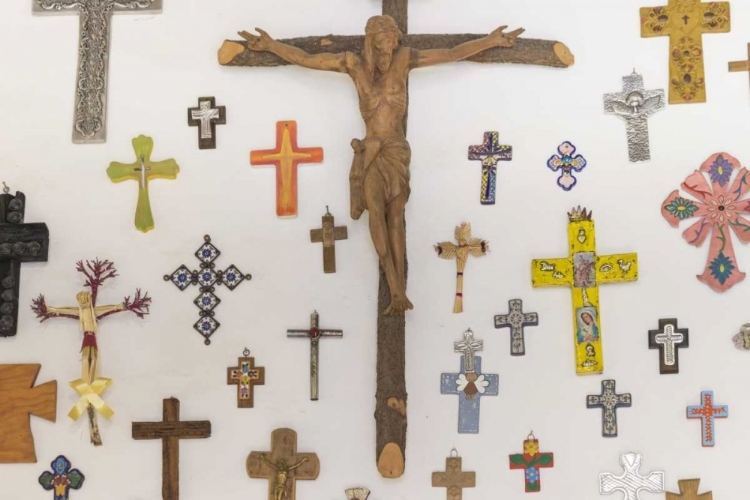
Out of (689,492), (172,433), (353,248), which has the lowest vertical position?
(689,492)

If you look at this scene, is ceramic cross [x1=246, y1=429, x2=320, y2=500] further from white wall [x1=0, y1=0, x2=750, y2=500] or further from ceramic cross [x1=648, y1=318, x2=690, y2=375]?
ceramic cross [x1=648, y1=318, x2=690, y2=375]

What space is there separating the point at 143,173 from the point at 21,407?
1.11 meters

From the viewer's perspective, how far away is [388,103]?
442 centimetres

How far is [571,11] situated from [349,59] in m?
1.02

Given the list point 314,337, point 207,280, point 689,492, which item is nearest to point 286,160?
point 207,280

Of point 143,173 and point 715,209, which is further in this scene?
point 143,173

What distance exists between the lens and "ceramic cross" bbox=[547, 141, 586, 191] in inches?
177

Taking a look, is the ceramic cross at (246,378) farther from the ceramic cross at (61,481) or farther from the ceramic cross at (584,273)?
the ceramic cross at (584,273)

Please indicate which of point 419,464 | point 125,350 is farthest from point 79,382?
point 419,464

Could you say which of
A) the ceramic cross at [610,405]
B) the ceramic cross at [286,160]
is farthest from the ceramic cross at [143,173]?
the ceramic cross at [610,405]

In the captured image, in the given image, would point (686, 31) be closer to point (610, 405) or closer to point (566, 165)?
point (566, 165)

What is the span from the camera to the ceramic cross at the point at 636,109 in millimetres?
4504

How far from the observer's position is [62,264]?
4570mm

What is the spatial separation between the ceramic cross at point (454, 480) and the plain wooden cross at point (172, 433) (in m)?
0.97
